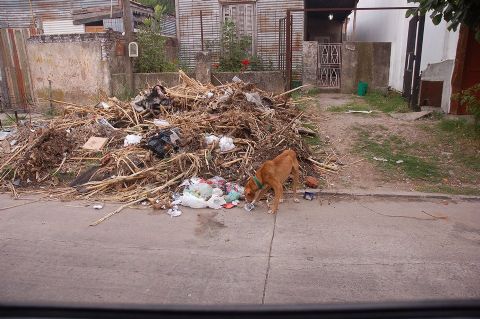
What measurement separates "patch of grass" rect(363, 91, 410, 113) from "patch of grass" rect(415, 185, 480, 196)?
5.26 meters

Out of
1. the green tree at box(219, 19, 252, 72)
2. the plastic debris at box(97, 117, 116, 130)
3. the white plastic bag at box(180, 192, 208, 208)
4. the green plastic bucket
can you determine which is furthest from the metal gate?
the white plastic bag at box(180, 192, 208, 208)

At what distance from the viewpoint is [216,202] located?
5125 millimetres

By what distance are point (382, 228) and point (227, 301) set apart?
7.30ft

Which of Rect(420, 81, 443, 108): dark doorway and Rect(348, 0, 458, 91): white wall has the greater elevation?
Rect(348, 0, 458, 91): white wall

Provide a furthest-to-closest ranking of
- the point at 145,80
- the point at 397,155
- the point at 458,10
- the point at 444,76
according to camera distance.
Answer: the point at 145,80
the point at 444,76
the point at 397,155
the point at 458,10

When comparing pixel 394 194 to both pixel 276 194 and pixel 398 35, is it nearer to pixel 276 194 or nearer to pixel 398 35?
pixel 276 194

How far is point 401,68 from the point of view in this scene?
12.9m

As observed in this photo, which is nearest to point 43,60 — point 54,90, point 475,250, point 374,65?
point 54,90

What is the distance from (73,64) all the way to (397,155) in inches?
363

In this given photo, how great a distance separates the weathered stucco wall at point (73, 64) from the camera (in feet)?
35.9

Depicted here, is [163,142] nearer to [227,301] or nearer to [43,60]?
[227,301]

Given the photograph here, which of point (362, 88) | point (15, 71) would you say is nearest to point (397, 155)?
point (362, 88)

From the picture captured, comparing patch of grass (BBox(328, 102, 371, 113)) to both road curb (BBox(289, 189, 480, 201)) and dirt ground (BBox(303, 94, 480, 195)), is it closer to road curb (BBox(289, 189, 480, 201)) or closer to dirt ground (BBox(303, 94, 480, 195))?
dirt ground (BBox(303, 94, 480, 195))

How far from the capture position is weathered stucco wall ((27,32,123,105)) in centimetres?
1093
